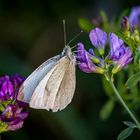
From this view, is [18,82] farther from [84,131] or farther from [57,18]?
[57,18]

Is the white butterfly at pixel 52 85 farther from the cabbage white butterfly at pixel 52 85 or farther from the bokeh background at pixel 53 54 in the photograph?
the bokeh background at pixel 53 54

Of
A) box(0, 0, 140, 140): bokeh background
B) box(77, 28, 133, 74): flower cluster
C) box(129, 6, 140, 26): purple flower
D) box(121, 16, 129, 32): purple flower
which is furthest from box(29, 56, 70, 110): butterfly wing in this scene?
box(0, 0, 140, 140): bokeh background

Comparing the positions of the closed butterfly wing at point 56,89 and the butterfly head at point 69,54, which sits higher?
the butterfly head at point 69,54

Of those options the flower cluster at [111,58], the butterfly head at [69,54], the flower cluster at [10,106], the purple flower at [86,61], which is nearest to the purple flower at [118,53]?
the flower cluster at [111,58]

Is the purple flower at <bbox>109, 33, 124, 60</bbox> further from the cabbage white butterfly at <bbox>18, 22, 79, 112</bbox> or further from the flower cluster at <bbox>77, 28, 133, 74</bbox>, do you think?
the cabbage white butterfly at <bbox>18, 22, 79, 112</bbox>

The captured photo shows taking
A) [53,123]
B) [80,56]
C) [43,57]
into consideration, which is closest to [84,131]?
[53,123]

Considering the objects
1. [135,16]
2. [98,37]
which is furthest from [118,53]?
[135,16]
